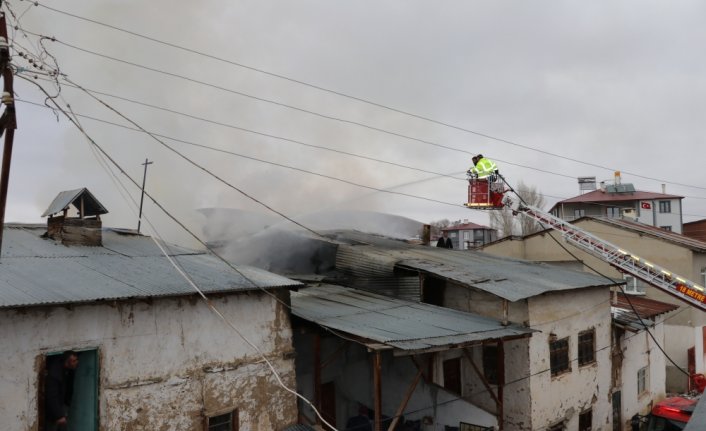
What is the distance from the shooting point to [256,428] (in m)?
10.7

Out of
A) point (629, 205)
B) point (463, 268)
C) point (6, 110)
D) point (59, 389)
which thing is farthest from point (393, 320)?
point (629, 205)

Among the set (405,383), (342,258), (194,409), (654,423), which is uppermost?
(342,258)

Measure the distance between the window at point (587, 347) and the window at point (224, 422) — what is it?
12332mm

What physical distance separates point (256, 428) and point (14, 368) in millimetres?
4475

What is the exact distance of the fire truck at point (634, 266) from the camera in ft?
62.3

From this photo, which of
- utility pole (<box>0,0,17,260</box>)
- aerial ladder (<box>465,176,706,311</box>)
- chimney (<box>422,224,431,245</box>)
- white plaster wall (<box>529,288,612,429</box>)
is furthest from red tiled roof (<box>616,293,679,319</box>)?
utility pole (<box>0,0,17,260</box>)

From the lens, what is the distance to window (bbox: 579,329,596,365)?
1802cm

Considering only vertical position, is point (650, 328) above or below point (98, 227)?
below

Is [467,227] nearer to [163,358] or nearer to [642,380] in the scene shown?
[642,380]

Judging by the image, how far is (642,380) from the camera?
22031 mm

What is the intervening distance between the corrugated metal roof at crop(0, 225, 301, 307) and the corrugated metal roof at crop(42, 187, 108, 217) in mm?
605

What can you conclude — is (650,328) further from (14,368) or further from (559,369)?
(14,368)

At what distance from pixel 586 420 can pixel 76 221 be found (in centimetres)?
1667

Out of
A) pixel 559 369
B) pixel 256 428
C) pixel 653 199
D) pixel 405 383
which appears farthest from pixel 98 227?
pixel 653 199
